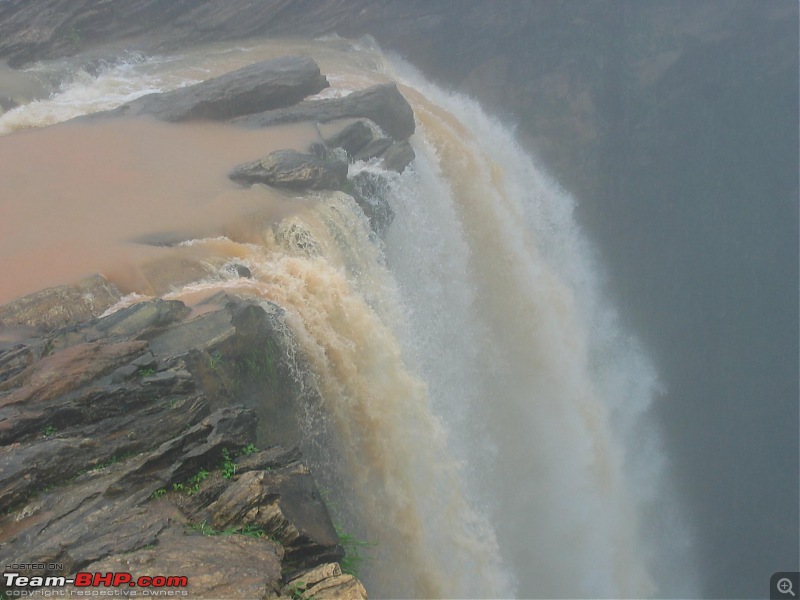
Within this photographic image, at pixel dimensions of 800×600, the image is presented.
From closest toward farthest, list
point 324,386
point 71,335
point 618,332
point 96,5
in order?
1. point 71,335
2. point 324,386
3. point 96,5
4. point 618,332

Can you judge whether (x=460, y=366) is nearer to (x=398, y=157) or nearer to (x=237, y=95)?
(x=398, y=157)

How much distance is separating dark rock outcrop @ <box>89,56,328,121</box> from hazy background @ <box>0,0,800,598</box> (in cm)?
729

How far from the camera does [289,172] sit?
1084cm

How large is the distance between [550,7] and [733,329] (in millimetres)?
12243

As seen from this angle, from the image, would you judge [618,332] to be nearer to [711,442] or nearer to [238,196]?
[711,442]

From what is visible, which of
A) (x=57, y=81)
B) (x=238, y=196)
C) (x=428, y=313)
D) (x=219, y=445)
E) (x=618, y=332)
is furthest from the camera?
(x=618, y=332)

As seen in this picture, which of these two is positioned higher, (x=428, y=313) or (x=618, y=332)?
(x=428, y=313)

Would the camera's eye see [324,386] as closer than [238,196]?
Yes

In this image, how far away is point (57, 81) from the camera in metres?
15.6

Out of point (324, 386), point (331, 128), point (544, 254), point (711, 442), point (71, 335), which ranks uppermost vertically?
point (331, 128)

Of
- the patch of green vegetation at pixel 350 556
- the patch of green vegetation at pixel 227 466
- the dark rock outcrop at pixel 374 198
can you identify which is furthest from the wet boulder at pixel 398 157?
the patch of green vegetation at pixel 227 466

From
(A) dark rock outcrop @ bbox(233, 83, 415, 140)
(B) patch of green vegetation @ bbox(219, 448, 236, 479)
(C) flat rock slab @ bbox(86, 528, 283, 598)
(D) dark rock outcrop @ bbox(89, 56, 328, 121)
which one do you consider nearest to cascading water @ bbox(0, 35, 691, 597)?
(A) dark rock outcrop @ bbox(233, 83, 415, 140)

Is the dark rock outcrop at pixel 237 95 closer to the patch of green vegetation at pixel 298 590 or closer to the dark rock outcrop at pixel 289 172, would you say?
the dark rock outcrop at pixel 289 172

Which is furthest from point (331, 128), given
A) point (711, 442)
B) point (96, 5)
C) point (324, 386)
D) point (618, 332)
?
point (711, 442)
